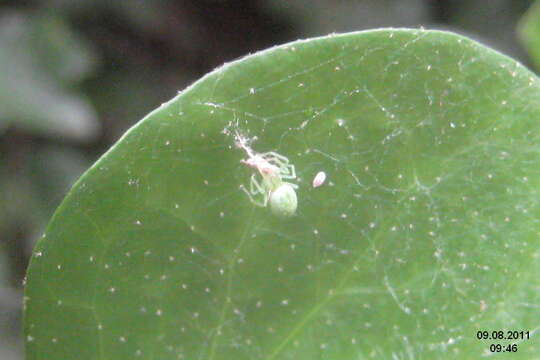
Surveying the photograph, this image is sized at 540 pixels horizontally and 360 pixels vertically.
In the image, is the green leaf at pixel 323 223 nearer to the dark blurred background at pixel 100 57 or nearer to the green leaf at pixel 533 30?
the green leaf at pixel 533 30

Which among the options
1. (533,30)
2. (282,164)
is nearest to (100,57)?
(533,30)

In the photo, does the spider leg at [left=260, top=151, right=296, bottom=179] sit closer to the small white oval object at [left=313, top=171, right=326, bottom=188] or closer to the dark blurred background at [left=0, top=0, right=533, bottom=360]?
the small white oval object at [left=313, top=171, right=326, bottom=188]

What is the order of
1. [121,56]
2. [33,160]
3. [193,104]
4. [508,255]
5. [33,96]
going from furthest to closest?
[121,56] → [33,160] → [33,96] → [508,255] → [193,104]

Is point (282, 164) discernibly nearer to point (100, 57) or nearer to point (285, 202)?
point (285, 202)

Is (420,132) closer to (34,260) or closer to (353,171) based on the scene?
(353,171)

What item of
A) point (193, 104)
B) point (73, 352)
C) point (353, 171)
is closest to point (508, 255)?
point (353, 171)

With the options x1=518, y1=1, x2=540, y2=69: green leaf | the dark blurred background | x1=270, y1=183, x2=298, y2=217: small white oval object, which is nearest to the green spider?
x1=270, y1=183, x2=298, y2=217: small white oval object

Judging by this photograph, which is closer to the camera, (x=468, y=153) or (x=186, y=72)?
(x=468, y=153)
